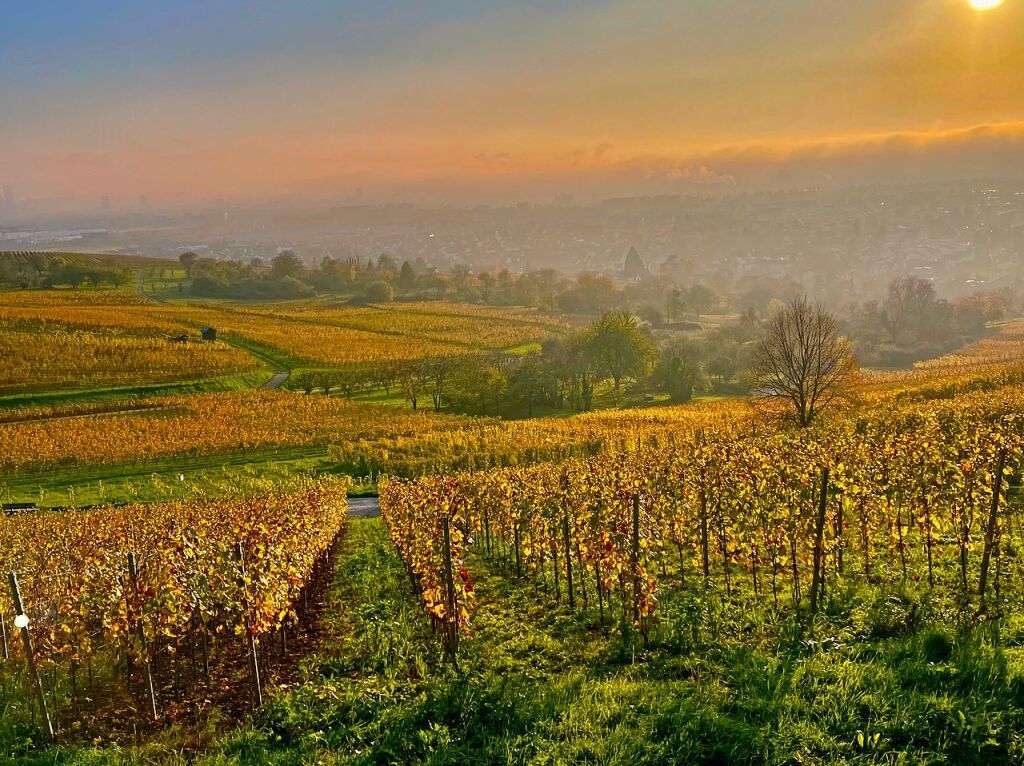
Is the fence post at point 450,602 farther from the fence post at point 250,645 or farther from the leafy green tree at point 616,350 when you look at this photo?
the leafy green tree at point 616,350

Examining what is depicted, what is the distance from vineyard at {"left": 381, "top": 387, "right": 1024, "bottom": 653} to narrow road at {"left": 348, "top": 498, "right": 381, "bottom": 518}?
1561cm

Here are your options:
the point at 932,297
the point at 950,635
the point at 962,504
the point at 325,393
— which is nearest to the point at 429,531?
the point at 950,635

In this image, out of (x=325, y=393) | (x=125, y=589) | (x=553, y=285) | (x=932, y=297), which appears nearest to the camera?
(x=125, y=589)

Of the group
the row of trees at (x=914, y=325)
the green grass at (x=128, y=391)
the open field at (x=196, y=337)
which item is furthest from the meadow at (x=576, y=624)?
the row of trees at (x=914, y=325)

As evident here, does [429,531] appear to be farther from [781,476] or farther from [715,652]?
[781,476]

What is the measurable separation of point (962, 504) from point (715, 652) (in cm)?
530

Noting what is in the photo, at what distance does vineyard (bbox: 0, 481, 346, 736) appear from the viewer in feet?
27.6

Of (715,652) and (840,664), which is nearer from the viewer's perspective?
(840,664)

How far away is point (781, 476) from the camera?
37.6 ft

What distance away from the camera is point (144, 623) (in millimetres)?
8953

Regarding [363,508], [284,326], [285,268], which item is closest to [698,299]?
[285,268]

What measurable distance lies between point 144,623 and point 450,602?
4.58 m

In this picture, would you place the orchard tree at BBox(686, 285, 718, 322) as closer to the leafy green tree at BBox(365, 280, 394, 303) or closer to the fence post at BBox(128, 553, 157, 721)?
the leafy green tree at BBox(365, 280, 394, 303)

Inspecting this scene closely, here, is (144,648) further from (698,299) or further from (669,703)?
(698,299)
